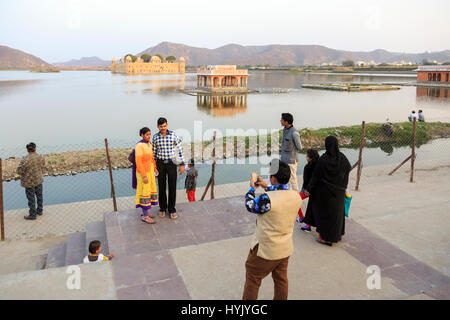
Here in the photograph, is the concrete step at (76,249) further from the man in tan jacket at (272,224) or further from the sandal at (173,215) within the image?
the man in tan jacket at (272,224)

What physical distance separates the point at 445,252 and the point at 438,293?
111 centimetres

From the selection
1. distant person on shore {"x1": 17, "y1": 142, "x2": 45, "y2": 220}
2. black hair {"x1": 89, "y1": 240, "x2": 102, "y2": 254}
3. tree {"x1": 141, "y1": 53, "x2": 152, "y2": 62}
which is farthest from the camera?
tree {"x1": 141, "y1": 53, "x2": 152, "y2": 62}

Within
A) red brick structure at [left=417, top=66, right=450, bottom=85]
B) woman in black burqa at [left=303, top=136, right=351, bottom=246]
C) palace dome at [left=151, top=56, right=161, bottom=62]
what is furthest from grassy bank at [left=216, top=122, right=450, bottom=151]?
palace dome at [left=151, top=56, right=161, bottom=62]

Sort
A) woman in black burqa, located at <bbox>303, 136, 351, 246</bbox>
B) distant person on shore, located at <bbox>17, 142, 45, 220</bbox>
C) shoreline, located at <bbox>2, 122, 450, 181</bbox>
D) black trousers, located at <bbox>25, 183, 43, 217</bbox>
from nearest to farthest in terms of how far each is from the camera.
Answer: woman in black burqa, located at <bbox>303, 136, 351, 246</bbox> < distant person on shore, located at <bbox>17, 142, 45, 220</bbox> < black trousers, located at <bbox>25, 183, 43, 217</bbox> < shoreline, located at <bbox>2, 122, 450, 181</bbox>

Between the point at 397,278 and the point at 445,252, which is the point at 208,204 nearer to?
the point at 397,278

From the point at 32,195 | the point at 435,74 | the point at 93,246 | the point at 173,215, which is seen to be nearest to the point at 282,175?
the point at 93,246

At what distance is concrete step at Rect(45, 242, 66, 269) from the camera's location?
4.74 m

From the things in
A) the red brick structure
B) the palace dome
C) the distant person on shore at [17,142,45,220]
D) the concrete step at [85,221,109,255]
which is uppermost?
the palace dome

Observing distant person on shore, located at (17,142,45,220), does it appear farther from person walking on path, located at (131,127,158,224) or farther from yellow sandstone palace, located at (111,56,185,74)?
yellow sandstone palace, located at (111,56,185,74)

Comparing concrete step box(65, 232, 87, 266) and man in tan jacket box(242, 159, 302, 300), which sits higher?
man in tan jacket box(242, 159, 302, 300)

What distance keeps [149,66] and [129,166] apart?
135 meters

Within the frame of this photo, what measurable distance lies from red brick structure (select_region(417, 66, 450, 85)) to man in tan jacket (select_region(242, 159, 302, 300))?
66.6 meters

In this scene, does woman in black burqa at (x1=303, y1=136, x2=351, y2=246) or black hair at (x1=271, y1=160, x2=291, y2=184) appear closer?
black hair at (x1=271, y1=160, x2=291, y2=184)
